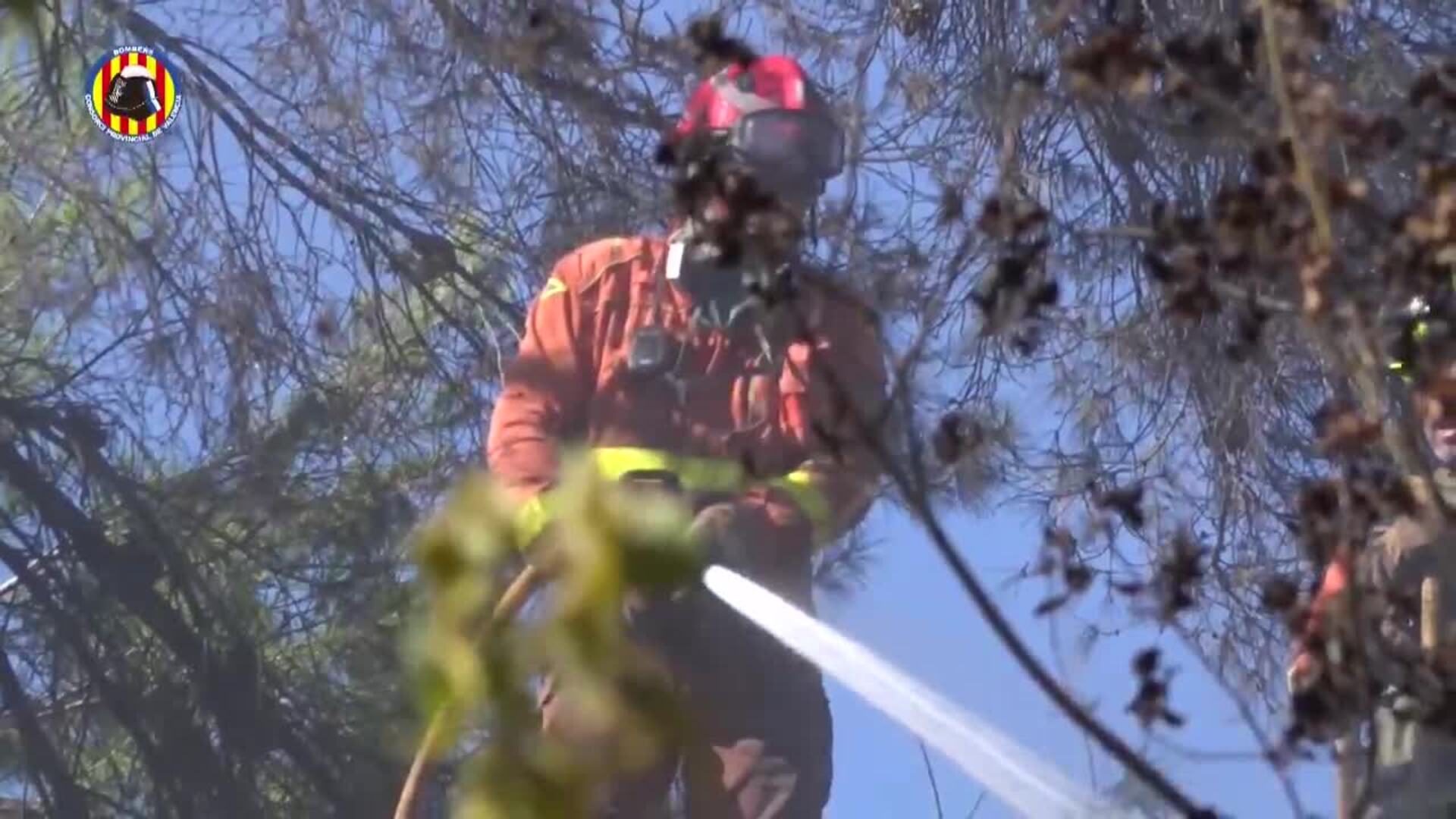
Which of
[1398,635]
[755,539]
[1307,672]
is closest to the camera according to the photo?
[1307,672]

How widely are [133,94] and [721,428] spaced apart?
1921 mm

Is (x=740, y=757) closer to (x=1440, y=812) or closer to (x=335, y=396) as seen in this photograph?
(x=1440, y=812)

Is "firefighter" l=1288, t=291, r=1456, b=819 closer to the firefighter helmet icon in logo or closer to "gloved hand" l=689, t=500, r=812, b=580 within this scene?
"gloved hand" l=689, t=500, r=812, b=580

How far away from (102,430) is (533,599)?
457cm

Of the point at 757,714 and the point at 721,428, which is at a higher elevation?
the point at 721,428

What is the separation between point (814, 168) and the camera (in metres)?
3.66

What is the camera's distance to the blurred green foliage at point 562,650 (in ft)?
2.95

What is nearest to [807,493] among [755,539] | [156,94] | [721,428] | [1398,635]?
[755,539]

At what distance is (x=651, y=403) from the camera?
3.83m

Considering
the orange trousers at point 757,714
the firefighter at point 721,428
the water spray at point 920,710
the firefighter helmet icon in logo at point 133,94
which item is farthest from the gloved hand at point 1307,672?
the firefighter helmet icon in logo at point 133,94

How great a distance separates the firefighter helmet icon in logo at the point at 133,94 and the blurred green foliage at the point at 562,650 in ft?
14.2

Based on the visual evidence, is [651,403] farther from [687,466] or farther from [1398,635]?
[1398,635]

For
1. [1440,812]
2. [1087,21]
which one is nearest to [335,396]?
[1087,21]

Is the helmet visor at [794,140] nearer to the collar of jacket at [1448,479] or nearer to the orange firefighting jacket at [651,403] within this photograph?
the orange firefighting jacket at [651,403]
